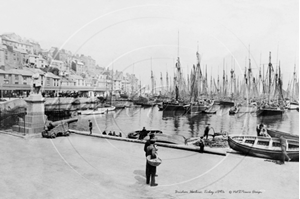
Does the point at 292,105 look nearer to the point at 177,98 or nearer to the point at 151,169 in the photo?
the point at 151,169

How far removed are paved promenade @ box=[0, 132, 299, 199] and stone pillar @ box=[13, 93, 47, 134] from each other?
207cm

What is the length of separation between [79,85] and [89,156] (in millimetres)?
5356

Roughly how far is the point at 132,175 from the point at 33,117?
5.94 m

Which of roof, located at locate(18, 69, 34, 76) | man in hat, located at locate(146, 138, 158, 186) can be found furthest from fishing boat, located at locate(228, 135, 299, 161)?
roof, located at locate(18, 69, 34, 76)

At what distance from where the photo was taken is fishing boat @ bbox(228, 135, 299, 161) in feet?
13.5

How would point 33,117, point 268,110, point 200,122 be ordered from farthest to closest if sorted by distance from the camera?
point 200,122, point 33,117, point 268,110

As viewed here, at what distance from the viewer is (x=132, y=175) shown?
4.59 m

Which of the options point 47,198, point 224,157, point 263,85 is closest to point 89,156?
point 47,198

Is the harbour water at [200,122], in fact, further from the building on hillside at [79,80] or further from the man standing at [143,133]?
the building on hillside at [79,80]

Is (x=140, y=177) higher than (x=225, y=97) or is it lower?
lower

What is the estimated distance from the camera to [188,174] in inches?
182

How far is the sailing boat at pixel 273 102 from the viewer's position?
5072 millimetres

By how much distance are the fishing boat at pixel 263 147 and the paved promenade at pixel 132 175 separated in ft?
0.59

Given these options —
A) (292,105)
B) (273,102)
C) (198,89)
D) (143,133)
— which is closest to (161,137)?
(143,133)
